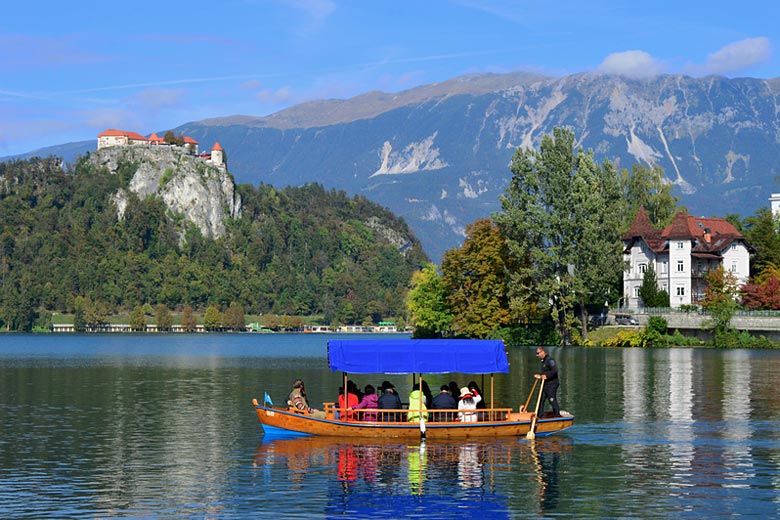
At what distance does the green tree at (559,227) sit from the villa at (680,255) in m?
21.0

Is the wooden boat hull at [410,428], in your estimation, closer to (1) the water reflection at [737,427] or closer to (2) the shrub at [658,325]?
(1) the water reflection at [737,427]

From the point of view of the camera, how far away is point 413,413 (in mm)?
48844

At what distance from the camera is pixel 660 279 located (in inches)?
6373

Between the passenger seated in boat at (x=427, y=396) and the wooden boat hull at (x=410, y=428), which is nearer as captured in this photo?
the wooden boat hull at (x=410, y=428)

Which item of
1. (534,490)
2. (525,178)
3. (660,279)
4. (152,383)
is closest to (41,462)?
(534,490)

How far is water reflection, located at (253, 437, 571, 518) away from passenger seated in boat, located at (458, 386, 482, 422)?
4.54 feet

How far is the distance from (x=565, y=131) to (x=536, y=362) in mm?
43322

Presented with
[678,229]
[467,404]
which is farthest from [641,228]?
[467,404]

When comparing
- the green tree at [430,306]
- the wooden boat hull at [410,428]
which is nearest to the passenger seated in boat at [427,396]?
the wooden boat hull at [410,428]

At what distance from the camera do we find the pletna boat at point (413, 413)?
48.2m

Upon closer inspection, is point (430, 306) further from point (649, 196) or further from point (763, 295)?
point (763, 295)

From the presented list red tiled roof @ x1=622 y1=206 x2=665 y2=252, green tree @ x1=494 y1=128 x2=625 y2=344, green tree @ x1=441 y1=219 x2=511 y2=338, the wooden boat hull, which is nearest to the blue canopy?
the wooden boat hull

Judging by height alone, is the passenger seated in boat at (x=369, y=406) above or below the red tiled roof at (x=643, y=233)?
below

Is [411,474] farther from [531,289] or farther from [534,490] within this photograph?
[531,289]
